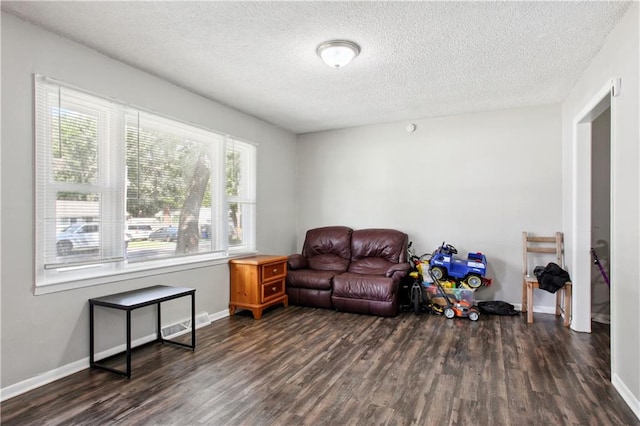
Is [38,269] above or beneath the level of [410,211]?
beneath

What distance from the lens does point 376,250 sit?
495cm

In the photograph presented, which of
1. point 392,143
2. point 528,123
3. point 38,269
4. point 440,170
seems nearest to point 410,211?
point 440,170

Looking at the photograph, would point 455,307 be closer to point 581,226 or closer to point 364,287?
point 364,287

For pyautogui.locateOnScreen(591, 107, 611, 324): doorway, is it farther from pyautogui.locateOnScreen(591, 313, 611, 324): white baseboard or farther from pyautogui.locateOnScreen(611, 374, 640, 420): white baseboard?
pyautogui.locateOnScreen(611, 374, 640, 420): white baseboard

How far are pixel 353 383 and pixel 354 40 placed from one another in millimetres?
2660

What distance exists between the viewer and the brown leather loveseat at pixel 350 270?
4.22m

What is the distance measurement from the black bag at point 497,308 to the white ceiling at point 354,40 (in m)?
2.57

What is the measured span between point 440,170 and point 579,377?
119 inches

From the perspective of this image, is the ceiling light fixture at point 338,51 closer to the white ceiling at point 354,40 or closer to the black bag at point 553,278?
the white ceiling at point 354,40

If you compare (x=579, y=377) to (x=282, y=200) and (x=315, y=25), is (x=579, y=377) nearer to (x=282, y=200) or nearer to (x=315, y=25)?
(x=315, y=25)

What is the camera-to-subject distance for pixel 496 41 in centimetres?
273

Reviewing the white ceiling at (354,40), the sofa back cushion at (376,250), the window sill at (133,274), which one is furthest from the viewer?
the sofa back cushion at (376,250)

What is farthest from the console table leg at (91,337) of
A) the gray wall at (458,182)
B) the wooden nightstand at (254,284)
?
the gray wall at (458,182)

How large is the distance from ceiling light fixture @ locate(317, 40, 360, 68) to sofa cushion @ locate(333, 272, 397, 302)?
2562 mm
